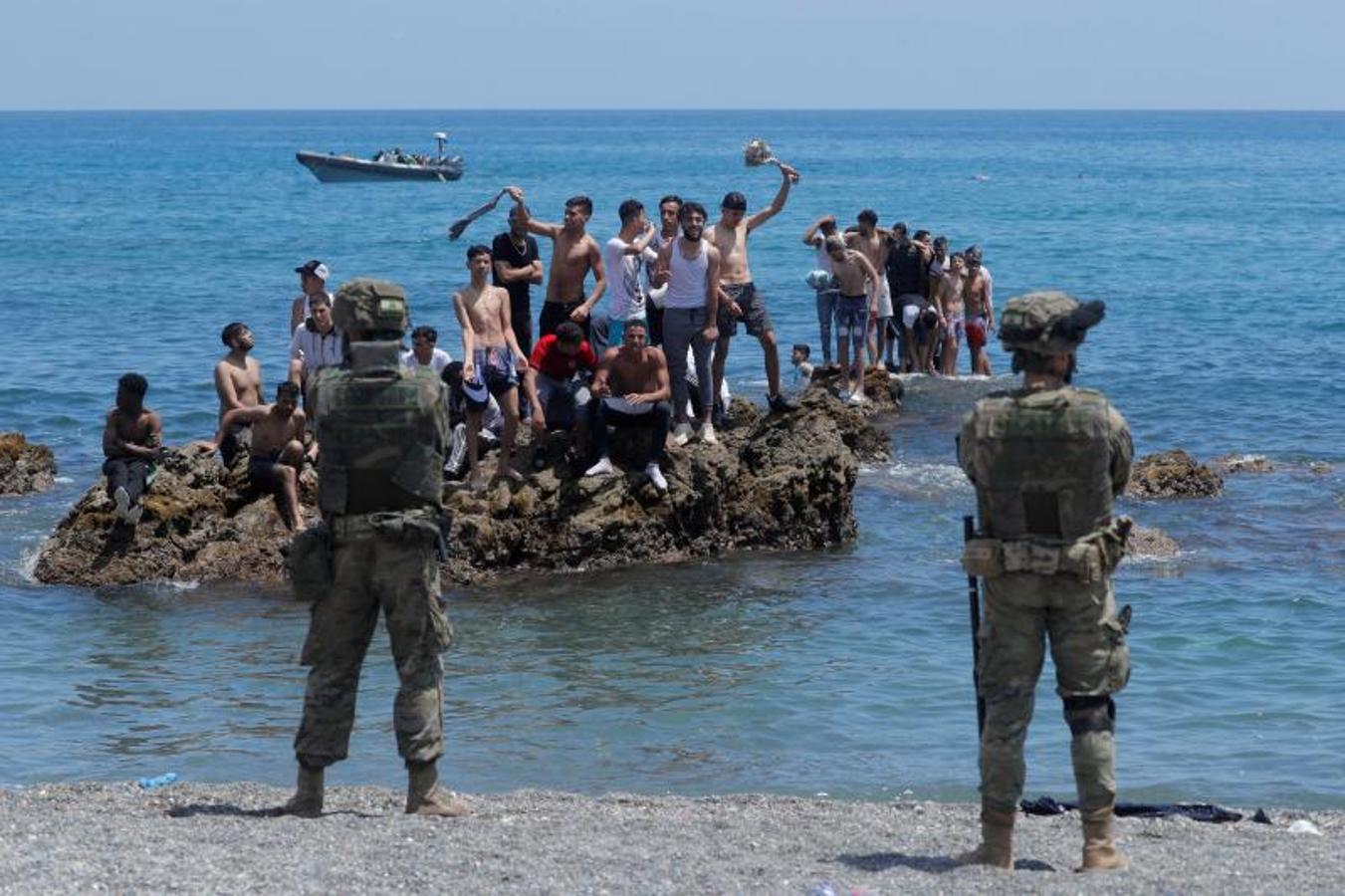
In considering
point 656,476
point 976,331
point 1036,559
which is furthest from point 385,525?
point 976,331

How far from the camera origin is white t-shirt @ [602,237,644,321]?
49.5 feet

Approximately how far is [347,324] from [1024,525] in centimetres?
280

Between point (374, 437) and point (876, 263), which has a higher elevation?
point (374, 437)

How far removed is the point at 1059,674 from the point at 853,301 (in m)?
13.9

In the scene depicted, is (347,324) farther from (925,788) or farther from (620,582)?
(620,582)

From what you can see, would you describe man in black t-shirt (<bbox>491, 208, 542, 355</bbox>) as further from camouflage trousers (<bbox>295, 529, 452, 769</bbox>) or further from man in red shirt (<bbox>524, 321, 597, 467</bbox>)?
camouflage trousers (<bbox>295, 529, 452, 769</bbox>)

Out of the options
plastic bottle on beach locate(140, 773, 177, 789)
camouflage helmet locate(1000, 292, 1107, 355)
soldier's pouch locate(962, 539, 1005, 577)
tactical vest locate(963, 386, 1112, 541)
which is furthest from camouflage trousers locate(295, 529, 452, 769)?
camouflage helmet locate(1000, 292, 1107, 355)

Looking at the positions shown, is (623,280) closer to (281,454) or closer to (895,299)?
(281,454)

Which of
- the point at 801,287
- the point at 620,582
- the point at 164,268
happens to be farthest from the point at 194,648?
the point at 164,268

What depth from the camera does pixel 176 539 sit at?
589 inches

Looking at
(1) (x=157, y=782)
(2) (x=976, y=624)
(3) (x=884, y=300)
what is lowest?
(1) (x=157, y=782)

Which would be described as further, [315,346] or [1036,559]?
[315,346]

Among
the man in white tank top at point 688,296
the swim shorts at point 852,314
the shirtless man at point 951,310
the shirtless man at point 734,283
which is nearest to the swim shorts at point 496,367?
the man in white tank top at point 688,296

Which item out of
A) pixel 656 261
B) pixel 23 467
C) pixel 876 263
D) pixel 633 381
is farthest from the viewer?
pixel 876 263
